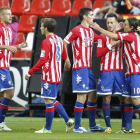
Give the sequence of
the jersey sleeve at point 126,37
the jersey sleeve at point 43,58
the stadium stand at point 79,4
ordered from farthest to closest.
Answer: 1. the stadium stand at point 79,4
2. the jersey sleeve at point 126,37
3. the jersey sleeve at point 43,58

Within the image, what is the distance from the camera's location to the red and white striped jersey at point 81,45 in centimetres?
741

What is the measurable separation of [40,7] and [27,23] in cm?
76

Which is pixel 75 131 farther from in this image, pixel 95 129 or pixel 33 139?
pixel 33 139

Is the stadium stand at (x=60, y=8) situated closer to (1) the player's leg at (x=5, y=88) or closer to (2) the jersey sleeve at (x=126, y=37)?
(1) the player's leg at (x=5, y=88)

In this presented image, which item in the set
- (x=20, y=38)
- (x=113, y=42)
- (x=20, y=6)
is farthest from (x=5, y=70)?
(x=20, y=6)

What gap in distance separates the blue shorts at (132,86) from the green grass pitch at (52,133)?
2.09ft

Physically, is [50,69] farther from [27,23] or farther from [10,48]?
[27,23]

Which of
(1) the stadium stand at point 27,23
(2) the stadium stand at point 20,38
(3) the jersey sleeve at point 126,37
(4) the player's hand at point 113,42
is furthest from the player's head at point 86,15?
(1) the stadium stand at point 27,23

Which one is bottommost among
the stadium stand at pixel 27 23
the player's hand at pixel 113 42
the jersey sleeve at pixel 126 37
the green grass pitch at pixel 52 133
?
the green grass pitch at pixel 52 133

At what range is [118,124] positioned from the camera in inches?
352

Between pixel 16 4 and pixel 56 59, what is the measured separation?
7362 millimetres

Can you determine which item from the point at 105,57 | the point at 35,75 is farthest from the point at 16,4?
the point at 105,57

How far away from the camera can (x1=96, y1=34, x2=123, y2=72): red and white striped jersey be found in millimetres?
7461

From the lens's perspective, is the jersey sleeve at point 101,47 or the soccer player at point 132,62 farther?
the jersey sleeve at point 101,47
